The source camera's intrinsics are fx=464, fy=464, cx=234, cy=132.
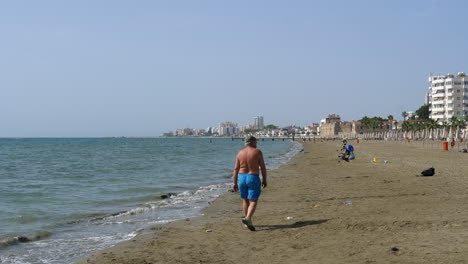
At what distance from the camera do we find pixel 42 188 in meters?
19.4

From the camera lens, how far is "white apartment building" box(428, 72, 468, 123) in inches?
4400

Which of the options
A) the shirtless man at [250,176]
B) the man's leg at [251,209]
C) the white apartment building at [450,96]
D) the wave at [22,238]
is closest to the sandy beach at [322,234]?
the man's leg at [251,209]

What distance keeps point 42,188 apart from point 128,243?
13.0 meters

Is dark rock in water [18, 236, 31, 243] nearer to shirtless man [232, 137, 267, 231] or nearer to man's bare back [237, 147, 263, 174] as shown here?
shirtless man [232, 137, 267, 231]

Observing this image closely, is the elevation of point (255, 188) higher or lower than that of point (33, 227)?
higher

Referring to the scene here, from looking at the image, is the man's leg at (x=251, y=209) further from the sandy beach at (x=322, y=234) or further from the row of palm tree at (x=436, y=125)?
the row of palm tree at (x=436, y=125)

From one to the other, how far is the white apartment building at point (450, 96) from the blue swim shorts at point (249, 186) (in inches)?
4481

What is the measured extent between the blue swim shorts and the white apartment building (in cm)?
11381

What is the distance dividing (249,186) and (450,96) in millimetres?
117473

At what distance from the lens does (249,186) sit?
8.34 meters

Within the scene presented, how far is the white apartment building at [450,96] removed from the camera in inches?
4400

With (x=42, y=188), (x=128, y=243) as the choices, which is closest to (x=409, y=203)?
(x=128, y=243)

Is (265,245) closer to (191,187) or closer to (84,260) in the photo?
(84,260)

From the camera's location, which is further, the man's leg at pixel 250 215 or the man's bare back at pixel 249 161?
the man's bare back at pixel 249 161
